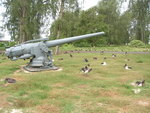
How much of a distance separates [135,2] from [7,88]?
10.9 metres

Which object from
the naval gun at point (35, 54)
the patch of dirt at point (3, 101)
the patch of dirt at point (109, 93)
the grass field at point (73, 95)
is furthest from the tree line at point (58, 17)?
the patch of dirt at point (3, 101)

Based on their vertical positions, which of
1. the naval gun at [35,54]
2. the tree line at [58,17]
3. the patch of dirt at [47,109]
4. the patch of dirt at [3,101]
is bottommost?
the patch of dirt at [47,109]

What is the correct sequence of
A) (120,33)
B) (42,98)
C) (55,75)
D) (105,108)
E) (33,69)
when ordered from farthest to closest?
(120,33), (33,69), (55,75), (42,98), (105,108)

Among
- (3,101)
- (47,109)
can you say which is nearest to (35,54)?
(3,101)

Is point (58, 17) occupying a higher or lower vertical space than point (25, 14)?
lower

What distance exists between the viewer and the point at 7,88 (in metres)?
7.98

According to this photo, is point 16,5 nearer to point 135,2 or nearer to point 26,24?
point 26,24

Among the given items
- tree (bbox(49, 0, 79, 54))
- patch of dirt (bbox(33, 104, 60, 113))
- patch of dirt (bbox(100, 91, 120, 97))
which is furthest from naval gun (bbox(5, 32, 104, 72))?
tree (bbox(49, 0, 79, 54))

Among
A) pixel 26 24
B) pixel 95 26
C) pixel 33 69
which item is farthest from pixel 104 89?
pixel 95 26

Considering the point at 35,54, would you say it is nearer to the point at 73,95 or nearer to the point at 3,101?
the point at 73,95

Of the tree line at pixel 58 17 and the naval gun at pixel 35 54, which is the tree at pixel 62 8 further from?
the naval gun at pixel 35 54

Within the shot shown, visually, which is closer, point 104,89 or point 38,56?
point 104,89

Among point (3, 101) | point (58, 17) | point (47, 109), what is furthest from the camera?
point (58, 17)

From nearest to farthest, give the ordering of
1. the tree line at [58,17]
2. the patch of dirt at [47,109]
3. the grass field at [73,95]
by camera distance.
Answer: the patch of dirt at [47,109], the grass field at [73,95], the tree line at [58,17]
